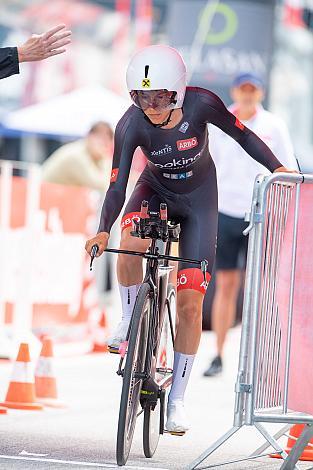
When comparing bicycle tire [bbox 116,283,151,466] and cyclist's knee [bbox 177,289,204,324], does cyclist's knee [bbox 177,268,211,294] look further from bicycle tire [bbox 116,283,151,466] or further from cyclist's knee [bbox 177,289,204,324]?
bicycle tire [bbox 116,283,151,466]

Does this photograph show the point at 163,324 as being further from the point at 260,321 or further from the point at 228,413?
the point at 228,413

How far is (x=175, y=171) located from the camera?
8273 millimetres

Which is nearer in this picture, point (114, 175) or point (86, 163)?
point (114, 175)

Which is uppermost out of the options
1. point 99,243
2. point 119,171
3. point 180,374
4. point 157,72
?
point 157,72

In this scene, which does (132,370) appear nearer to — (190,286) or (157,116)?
(190,286)

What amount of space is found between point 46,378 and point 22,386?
340 millimetres

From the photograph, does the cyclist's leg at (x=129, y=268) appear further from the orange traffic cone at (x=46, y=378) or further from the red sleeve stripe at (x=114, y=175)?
the orange traffic cone at (x=46, y=378)

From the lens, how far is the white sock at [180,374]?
26.8 ft

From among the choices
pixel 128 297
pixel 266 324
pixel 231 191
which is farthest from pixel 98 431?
pixel 231 191

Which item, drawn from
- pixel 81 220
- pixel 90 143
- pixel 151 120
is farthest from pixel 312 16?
pixel 151 120

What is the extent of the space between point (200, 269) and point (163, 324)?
0.46 meters

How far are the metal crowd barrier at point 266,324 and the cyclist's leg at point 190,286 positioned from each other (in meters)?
0.67

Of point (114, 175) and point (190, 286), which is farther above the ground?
point (114, 175)

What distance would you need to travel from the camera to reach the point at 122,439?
24.4 feet
